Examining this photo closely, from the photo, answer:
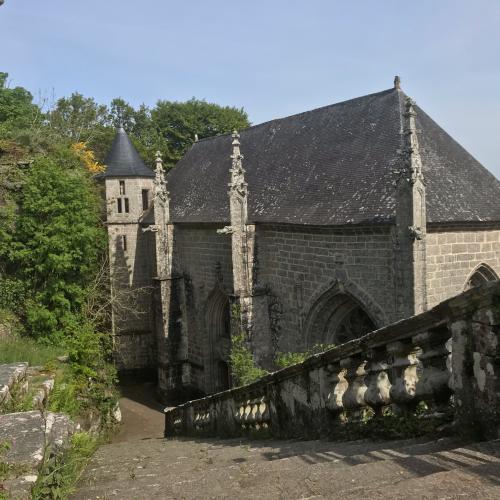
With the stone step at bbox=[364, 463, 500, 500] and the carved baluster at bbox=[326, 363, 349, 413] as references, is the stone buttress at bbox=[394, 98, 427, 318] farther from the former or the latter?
the stone step at bbox=[364, 463, 500, 500]

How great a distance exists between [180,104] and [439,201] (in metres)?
35.9

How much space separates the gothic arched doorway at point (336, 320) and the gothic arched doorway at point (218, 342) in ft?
15.9

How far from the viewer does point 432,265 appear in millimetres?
11422

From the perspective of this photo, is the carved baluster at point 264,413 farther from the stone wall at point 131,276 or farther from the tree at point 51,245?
the stone wall at point 131,276

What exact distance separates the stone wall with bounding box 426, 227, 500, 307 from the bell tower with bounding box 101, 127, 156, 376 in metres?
13.1

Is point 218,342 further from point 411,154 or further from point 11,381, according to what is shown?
point 11,381

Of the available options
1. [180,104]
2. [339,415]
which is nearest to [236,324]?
[339,415]

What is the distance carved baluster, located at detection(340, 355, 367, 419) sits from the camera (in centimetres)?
432

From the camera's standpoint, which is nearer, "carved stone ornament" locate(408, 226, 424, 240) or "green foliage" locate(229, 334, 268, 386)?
"carved stone ornament" locate(408, 226, 424, 240)

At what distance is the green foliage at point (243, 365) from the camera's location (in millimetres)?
13805

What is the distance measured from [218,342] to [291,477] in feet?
51.3

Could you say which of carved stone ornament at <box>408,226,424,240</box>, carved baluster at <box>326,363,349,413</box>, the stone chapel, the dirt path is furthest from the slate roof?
the dirt path

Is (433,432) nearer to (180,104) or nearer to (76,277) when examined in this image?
(76,277)

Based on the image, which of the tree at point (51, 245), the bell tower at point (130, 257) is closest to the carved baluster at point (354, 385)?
the tree at point (51, 245)
